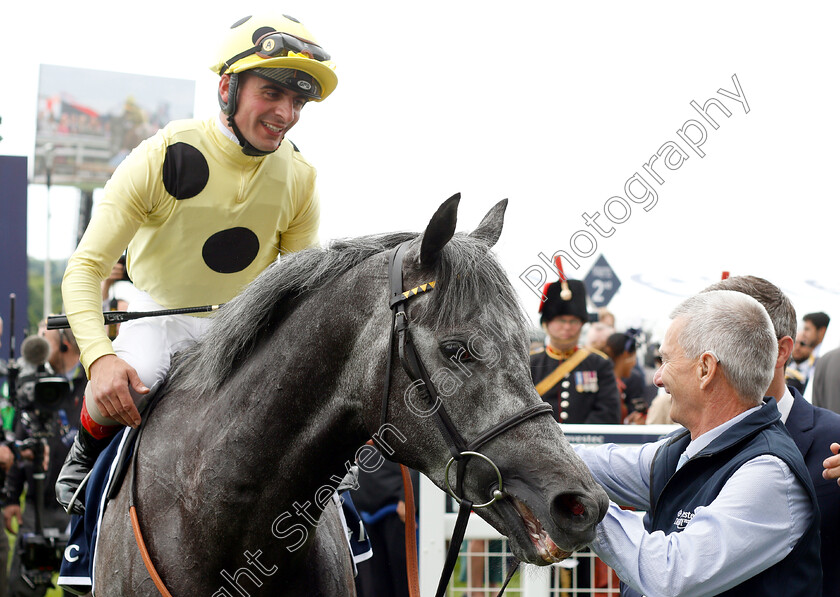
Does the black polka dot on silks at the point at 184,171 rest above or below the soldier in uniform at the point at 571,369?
above

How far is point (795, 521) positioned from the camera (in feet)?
6.51

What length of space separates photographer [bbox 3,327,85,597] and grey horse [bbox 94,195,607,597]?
4.15 m

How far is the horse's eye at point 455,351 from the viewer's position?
187 cm

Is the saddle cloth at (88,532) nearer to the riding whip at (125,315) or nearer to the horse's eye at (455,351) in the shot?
the riding whip at (125,315)

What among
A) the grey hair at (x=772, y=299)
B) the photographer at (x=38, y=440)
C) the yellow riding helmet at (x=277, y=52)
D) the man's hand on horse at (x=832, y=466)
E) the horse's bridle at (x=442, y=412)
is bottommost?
the photographer at (x=38, y=440)

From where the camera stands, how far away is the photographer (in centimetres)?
607

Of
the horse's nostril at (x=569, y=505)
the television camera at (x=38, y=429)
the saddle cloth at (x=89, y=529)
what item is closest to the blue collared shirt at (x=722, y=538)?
the horse's nostril at (x=569, y=505)

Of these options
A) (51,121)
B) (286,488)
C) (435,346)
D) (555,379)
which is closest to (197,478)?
(286,488)

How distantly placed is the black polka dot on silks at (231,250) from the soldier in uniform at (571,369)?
361 cm

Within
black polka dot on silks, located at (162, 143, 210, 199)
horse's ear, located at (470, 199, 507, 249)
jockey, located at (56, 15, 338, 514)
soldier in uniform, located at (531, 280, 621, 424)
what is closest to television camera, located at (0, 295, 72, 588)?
jockey, located at (56, 15, 338, 514)

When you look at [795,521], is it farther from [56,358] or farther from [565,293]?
[56,358]

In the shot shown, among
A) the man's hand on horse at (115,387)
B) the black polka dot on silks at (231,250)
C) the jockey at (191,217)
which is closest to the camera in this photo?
the man's hand on horse at (115,387)

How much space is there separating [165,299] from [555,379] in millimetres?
4094

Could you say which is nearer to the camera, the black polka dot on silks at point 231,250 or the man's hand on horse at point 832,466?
the man's hand on horse at point 832,466
